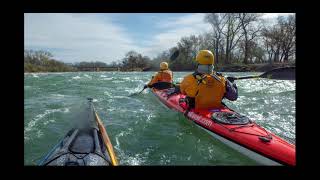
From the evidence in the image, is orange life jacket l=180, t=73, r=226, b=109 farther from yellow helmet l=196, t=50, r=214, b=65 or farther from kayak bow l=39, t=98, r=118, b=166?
kayak bow l=39, t=98, r=118, b=166

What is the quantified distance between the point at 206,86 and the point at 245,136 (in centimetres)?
139

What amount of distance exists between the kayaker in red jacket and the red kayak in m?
0.18

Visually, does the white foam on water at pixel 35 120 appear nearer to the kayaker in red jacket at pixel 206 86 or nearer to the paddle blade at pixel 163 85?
the paddle blade at pixel 163 85

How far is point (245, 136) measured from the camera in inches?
166

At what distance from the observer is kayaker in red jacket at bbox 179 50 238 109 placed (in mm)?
5324

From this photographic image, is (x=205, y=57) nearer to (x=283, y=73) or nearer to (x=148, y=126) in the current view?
(x=148, y=126)

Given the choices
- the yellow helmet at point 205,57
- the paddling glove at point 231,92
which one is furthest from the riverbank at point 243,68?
the yellow helmet at point 205,57

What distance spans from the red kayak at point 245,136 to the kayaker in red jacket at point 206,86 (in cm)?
18

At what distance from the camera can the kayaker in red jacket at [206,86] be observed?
532 cm

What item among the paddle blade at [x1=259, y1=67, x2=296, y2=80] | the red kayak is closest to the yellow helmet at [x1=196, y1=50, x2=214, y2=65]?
the red kayak
